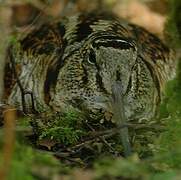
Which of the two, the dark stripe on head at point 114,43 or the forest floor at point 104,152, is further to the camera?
the dark stripe on head at point 114,43

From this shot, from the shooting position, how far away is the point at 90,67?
5551 mm

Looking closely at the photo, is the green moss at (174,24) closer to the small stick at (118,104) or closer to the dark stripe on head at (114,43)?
the small stick at (118,104)

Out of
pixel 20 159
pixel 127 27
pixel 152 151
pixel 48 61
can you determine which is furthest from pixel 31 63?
pixel 20 159

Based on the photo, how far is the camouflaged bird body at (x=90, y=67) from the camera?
5.34 meters

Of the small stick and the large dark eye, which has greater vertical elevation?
the large dark eye

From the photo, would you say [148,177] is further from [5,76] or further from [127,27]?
[127,27]

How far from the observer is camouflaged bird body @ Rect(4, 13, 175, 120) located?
5.34 metres

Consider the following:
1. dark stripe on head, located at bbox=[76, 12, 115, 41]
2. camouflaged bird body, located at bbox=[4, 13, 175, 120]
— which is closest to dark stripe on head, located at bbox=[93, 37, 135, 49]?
camouflaged bird body, located at bbox=[4, 13, 175, 120]

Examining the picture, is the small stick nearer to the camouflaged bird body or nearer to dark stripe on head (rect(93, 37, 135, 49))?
the camouflaged bird body

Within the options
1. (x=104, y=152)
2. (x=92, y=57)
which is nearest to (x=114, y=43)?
(x=92, y=57)

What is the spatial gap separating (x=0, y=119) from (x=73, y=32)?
157 centimetres

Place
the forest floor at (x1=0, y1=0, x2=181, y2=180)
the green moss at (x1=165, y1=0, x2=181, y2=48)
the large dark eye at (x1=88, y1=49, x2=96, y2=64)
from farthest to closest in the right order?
the large dark eye at (x1=88, y1=49, x2=96, y2=64)
the green moss at (x1=165, y1=0, x2=181, y2=48)
the forest floor at (x1=0, y1=0, x2=181, y2=180)

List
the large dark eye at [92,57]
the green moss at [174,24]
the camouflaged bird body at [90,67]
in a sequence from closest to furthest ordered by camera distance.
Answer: the green moss at [174,24] < the camouflaged bird body at [90,67] < the large dark eye at [92,57]

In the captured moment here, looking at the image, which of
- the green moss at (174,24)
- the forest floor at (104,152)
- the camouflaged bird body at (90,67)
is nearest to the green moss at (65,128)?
the forest floor at (104,152)
